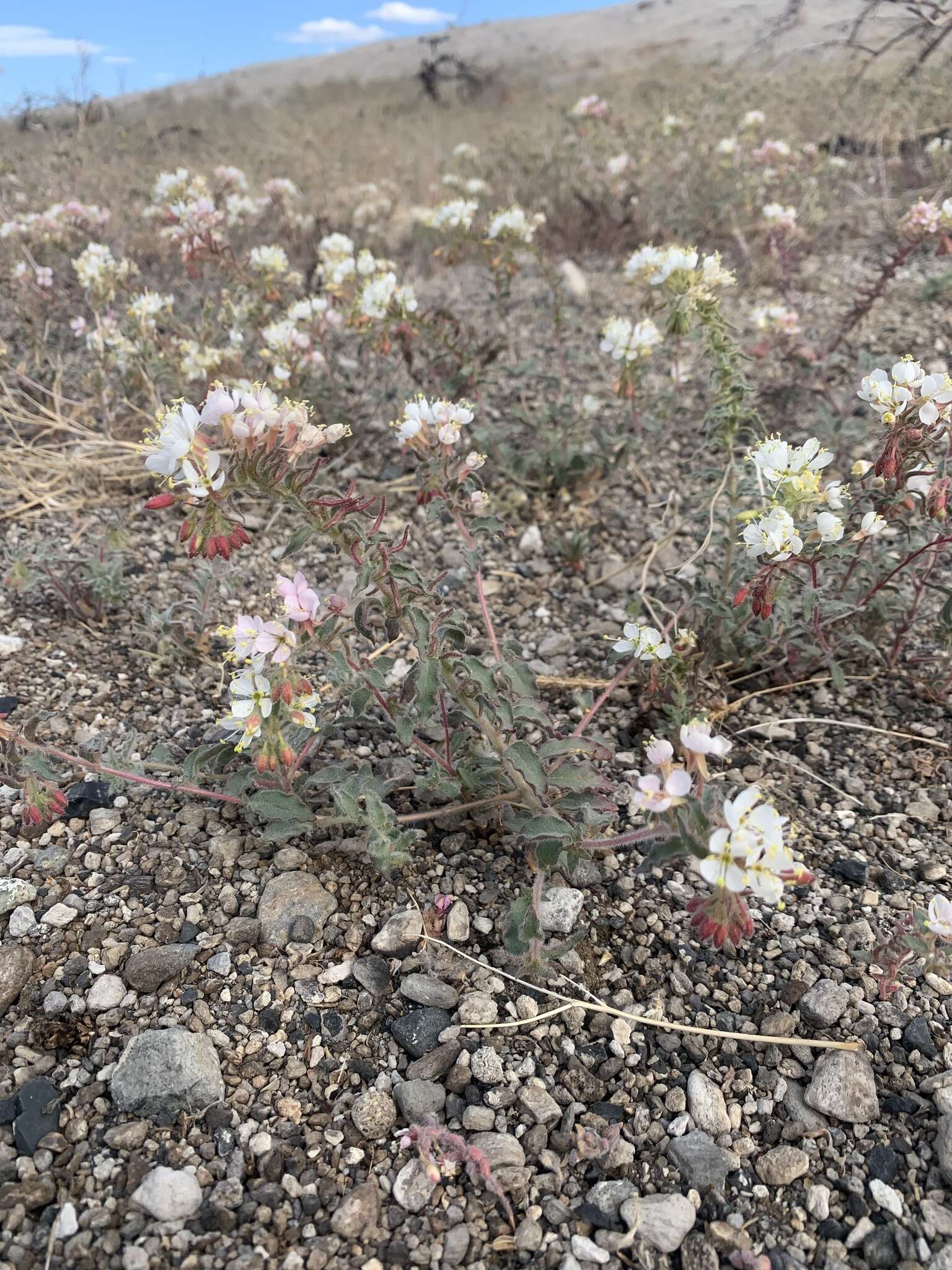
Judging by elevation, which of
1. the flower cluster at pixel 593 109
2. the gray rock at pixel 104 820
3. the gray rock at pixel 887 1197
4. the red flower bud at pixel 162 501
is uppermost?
the flower cluster at pixel 593 109

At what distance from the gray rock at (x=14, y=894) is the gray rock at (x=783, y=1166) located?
1.76 metres

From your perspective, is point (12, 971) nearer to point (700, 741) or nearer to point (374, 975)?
point (374, 975)

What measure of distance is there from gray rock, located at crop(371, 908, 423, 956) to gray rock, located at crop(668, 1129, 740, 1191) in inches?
27.8

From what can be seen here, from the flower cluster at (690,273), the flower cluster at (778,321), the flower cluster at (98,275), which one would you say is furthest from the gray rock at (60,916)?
the flower cluster at (778,321)

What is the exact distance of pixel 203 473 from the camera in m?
1.81

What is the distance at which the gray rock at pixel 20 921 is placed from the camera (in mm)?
2051

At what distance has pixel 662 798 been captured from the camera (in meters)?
1.62

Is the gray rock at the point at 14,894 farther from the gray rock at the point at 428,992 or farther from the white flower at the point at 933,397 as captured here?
the white flower at the point at 933,397

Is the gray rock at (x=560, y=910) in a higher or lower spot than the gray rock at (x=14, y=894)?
lower

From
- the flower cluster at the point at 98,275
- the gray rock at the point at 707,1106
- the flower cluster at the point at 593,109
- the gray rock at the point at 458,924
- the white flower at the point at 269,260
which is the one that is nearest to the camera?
the gray rock at the point at 707,1106

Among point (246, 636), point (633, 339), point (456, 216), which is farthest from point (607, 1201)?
point (456, 216)

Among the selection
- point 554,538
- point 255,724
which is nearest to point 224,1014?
point 255,724

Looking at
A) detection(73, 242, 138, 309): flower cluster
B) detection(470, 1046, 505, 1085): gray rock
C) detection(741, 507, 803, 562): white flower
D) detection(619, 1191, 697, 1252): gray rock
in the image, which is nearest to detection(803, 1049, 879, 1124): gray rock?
detection(619, 1191, 697, 1252): gray rock

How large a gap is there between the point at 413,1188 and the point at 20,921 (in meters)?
1.12
